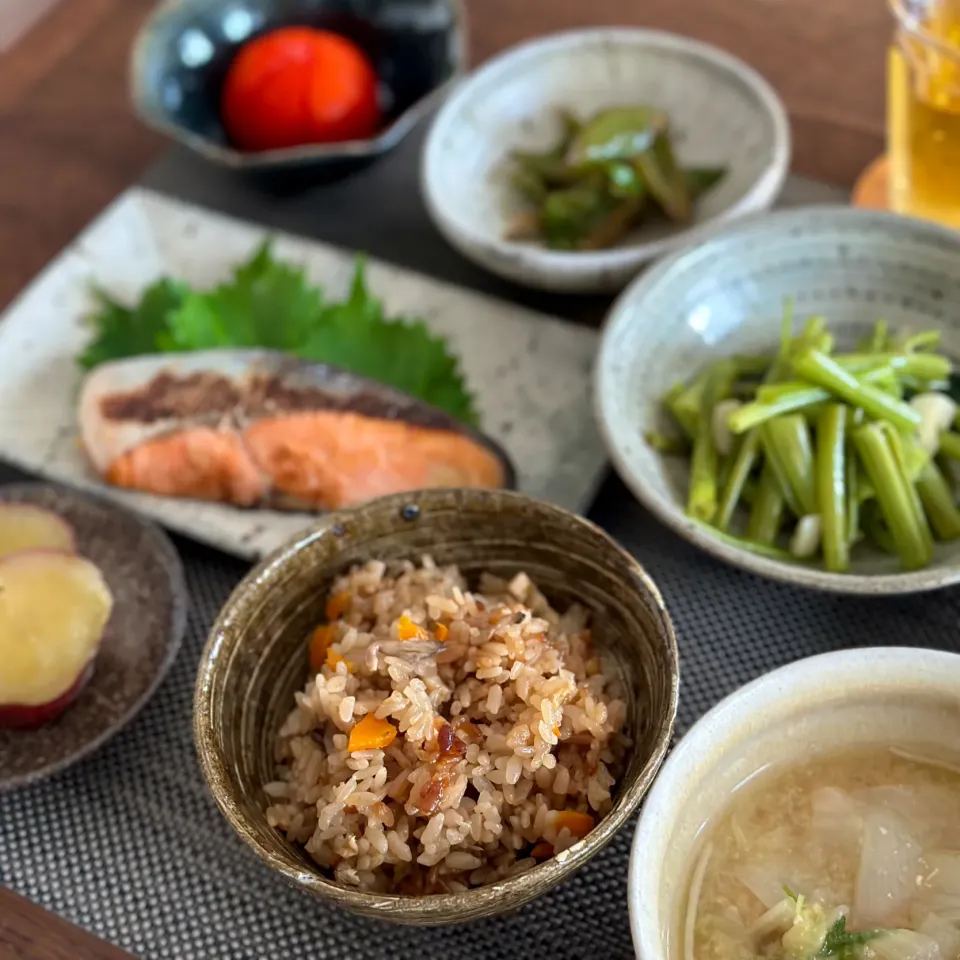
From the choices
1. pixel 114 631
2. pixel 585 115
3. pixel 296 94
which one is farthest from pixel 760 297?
pixel 114 631

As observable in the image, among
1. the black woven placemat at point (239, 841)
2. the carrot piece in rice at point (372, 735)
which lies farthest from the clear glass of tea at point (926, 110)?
the carrot piece in rice at point (372, 735)

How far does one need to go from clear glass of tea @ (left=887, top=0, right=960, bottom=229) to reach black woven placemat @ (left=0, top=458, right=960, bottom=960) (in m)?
0.88

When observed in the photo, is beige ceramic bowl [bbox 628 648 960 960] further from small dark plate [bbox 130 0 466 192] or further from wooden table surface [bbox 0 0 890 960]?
small dark plate [bbox 130 0 466 192]

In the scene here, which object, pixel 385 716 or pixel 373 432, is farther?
pixel 373 432

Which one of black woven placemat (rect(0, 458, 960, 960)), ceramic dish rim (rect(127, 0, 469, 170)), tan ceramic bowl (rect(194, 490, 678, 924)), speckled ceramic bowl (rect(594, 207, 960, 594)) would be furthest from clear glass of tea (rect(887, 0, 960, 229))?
tan ceramic bowl (rect(194, 490, 678, 924))

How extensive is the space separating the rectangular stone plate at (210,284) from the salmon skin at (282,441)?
0.18 ft

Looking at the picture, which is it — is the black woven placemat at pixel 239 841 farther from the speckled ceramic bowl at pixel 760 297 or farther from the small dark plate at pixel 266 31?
the small dark plate at pixel 266 31

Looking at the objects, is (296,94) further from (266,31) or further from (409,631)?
(409,631)

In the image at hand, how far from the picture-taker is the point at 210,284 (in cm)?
243

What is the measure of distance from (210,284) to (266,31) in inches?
29.6

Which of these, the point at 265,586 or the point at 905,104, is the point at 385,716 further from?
the point at 905,104

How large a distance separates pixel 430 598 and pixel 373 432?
0.57m

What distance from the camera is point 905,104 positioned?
208cm

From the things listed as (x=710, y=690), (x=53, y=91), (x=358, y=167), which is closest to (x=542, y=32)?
(x=358, y=167)
